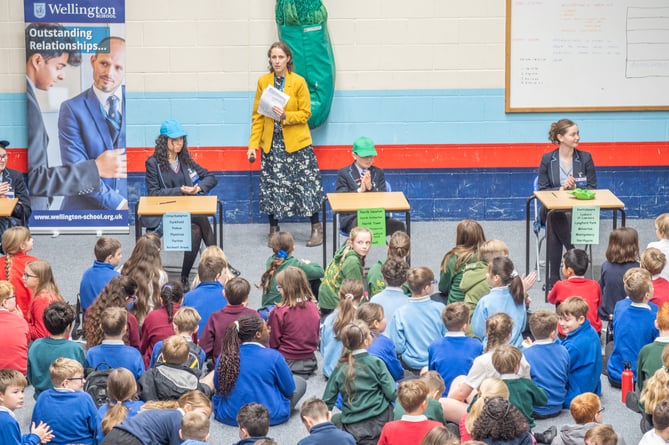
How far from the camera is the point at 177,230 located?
342 inches

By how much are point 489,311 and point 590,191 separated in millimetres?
2430

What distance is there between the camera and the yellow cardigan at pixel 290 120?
401 inches

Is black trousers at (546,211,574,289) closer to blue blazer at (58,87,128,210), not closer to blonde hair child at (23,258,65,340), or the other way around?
blonde hair child at (23,258,65,340)

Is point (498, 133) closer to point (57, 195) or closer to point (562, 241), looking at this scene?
point (562, 241)

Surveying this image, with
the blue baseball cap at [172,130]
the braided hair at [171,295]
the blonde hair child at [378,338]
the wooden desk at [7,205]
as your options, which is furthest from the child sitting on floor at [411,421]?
the blue baseball cap at [172,130]

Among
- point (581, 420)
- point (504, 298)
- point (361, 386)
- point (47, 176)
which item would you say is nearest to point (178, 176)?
point (47, 176)

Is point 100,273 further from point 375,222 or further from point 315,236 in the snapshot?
point 315,236

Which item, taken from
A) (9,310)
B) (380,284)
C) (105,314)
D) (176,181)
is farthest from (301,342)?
(176,181)

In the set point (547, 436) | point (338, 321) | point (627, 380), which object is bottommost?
point (547, 436)

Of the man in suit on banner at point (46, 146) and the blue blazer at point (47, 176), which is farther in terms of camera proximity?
the blue blazer at point (47, 176)

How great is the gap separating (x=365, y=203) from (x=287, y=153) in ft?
5.20

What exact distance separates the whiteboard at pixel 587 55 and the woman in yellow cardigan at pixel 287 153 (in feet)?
6.69

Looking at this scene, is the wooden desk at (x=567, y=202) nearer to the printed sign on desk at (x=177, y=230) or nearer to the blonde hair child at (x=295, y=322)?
the blonde hair child at (x=295, y=322)

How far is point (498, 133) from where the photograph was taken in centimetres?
1098
